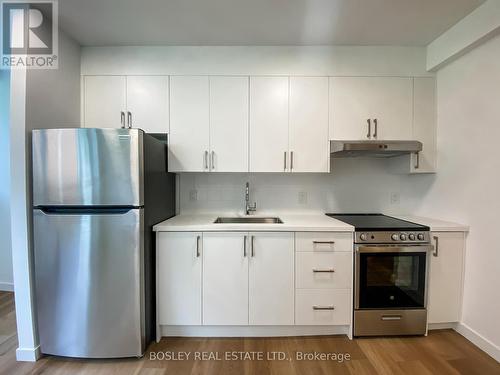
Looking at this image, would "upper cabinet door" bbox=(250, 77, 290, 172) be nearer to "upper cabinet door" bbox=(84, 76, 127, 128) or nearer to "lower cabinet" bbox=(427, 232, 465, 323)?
"upper cabinet door" bbox=(84, 76, 127, 128)

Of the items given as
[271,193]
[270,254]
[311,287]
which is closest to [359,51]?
[271,193]

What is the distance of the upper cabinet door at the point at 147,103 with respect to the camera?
2.29 m

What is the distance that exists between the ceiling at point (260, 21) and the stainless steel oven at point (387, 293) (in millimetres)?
1802

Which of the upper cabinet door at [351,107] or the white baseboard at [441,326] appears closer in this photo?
the white baseboard at [441,326]

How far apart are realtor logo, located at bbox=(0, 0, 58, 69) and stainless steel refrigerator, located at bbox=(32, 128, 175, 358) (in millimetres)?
562

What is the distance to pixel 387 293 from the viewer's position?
6.70 ft

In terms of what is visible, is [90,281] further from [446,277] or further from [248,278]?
[446,277]

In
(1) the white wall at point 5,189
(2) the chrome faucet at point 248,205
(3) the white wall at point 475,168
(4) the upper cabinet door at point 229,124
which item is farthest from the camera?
(1) the white wall at point 5,189

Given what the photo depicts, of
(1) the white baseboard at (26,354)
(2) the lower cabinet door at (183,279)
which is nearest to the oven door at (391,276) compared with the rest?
(2) the lower cabinet door at (183,279)

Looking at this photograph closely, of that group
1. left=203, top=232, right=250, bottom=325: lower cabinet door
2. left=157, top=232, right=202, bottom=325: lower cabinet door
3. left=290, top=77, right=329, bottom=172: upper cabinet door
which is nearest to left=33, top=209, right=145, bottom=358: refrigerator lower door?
left=157, top=232, right=202, bottom=325: lower cabinet door

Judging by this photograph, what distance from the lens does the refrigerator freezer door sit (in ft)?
5.58

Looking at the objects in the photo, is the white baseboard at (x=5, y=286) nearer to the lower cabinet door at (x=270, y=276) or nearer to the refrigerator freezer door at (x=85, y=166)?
the refrigerator freezer door at (x=85, y=166)

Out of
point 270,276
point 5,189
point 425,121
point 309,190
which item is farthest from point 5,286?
point 425,121

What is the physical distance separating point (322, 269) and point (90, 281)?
1748 mm
